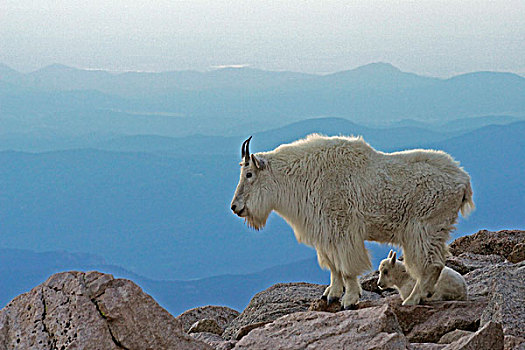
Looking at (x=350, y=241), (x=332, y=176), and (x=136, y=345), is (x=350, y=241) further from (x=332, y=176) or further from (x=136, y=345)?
(x=136, y=345)

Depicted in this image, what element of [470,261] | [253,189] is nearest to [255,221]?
[253,189]

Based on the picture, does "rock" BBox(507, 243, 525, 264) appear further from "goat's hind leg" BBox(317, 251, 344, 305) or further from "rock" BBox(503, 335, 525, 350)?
"rock" BBox(503, 335, 525, 350)

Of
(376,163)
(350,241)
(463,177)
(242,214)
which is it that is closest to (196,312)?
(242,214)

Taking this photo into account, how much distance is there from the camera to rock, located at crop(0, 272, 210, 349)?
528cm

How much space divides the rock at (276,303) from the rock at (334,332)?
2.69m

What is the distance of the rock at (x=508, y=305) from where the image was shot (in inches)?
239

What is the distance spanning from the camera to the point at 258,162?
9.15 m

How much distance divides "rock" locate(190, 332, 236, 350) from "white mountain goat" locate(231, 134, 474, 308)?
177cm

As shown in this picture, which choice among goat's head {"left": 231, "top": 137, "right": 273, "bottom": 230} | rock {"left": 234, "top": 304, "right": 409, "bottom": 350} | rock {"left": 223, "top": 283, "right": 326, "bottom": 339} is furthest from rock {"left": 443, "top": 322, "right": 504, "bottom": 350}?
goat's head {"left": 231, "top": 137, "right": 273, "bottom": 230}

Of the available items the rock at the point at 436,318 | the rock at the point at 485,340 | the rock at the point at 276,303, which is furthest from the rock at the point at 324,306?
the rock at the point at 485,340

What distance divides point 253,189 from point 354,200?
151 cm

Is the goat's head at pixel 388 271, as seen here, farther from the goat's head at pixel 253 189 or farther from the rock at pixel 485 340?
the rock at pixel 485 340

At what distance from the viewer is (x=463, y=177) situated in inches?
342

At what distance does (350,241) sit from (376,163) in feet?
3.79
